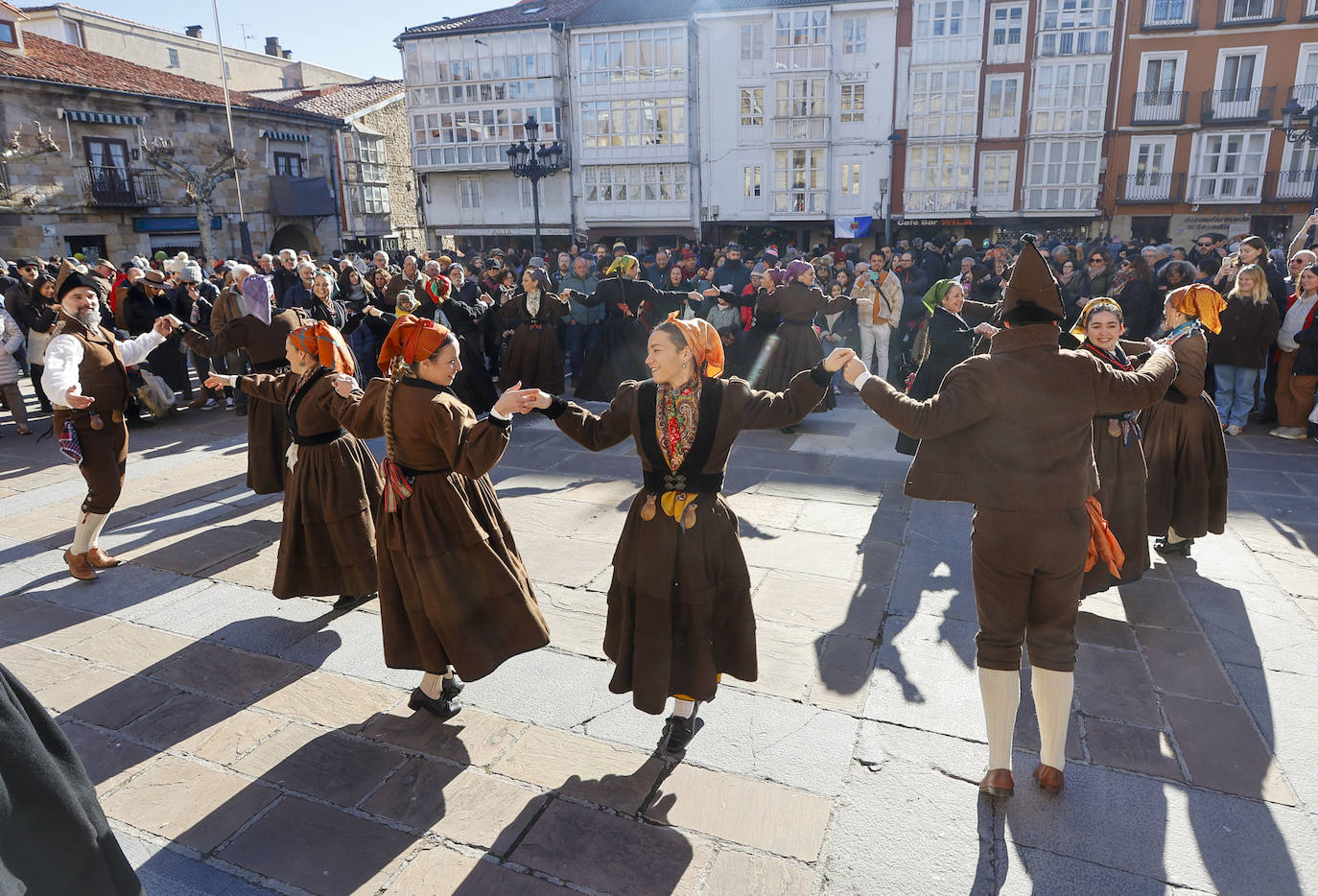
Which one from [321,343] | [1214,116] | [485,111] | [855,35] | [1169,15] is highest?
[855,35]

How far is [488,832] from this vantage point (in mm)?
3010

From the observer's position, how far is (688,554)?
10.5ft

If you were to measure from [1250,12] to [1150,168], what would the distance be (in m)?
5.04

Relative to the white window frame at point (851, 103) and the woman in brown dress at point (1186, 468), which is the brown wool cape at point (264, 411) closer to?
the woman in brown dress at point (1186, 468)

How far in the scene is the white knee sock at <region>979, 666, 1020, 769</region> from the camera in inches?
120

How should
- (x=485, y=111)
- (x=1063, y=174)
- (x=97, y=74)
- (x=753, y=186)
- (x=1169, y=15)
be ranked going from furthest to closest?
(x=485, y=111), (x=753, y=186), (x=1063, y=174), (x=1169, y=15), (x=97, y=74)

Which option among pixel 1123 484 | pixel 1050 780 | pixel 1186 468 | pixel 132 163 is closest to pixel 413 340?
pixel 1050 780

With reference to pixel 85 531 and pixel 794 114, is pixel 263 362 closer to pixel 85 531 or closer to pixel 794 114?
pixel 85 531

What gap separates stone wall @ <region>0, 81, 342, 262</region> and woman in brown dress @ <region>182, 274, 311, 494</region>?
22572mm

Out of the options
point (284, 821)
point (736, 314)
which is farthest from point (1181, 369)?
point (736, 314)

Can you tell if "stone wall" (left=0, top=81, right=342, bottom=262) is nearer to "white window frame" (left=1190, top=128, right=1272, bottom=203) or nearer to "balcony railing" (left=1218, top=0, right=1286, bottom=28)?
"white window frame" (left=1190, top=128, right=1272, bottom=203)

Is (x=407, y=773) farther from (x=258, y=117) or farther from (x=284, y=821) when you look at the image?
(x=258, y=117)

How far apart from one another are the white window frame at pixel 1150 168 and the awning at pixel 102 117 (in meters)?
32.3

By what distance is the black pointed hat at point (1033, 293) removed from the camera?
112 inches
